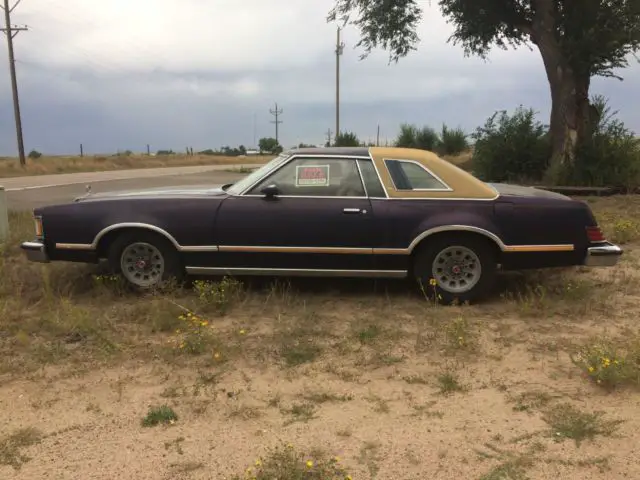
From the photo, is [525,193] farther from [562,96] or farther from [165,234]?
[562,96]

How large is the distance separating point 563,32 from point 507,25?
2329mm

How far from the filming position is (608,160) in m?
13.3

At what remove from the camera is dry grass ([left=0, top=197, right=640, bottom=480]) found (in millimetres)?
2631

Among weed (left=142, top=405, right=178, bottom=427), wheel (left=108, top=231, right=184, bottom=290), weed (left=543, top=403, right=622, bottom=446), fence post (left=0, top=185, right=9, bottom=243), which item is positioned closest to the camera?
weed (left=543, top=403, right=622, bottom=446)

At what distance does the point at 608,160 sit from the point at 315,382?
12527 millimetres

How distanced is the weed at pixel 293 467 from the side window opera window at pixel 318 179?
8.88ft

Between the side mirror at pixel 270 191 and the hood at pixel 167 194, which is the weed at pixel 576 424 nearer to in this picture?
the side mirror at pixel 270 191

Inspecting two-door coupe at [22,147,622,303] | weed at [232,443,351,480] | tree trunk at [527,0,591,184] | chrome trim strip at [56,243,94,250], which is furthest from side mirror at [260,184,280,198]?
tree trunk at [527,0,591,184]

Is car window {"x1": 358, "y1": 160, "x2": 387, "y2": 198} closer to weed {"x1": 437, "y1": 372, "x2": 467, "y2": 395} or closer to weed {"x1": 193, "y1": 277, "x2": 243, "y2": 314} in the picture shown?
weed {"x1": 193, "y1": 277, "x2": 243, "y2": 314}

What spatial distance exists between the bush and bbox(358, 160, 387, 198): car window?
1043 cm

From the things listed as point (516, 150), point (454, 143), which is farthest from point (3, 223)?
point (454, 143)

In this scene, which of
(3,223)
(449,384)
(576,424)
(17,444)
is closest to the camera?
(17,444)

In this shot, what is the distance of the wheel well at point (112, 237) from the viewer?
4973mm

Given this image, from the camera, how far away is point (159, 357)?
376cm
